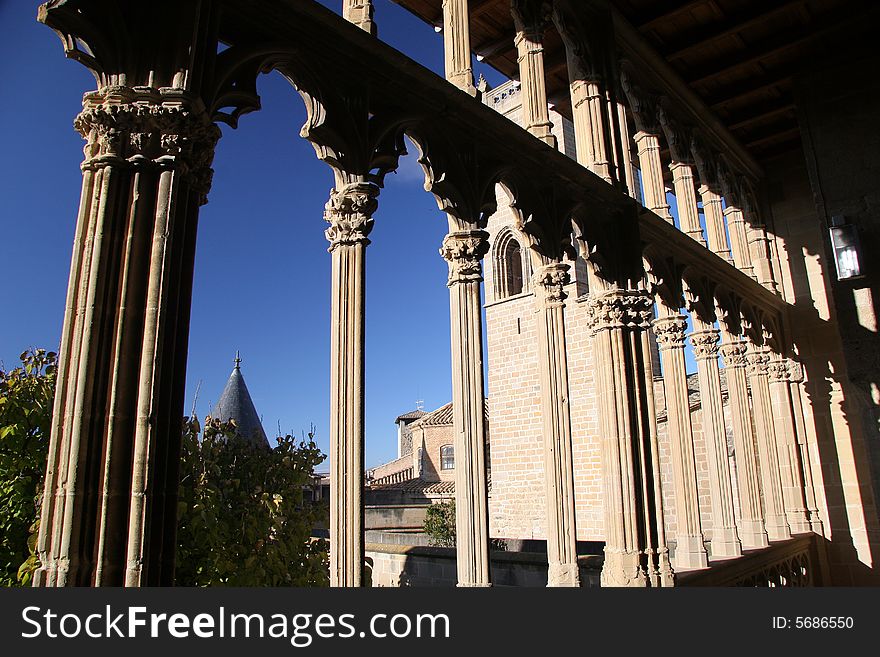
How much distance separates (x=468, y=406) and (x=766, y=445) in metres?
6.60

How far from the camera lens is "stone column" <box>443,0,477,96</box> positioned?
17.1 ft

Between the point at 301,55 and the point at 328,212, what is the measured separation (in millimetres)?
917

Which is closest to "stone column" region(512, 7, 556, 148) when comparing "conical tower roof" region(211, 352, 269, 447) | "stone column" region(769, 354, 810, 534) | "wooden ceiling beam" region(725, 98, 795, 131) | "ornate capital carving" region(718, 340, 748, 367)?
"ornate capital carving" region(718, 340, 748, 367)

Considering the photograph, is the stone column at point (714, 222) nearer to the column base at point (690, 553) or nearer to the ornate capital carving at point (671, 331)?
the ornate capital carving at point (671, 331)

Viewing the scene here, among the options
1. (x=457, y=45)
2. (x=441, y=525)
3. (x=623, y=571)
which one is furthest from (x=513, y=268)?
(x=623, y=571)

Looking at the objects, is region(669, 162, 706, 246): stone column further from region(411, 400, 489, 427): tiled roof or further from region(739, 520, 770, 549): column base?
region(411, 400, 489, 427): tiled roof

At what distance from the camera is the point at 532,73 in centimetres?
610

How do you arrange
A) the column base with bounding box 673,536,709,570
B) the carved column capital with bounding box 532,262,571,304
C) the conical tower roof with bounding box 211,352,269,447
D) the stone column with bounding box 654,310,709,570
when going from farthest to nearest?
the conical tower roof with bounding box 211,352,269,447, the stone column with bounding box 654,310,709,570, the column base with bounding box 673,536,709,570, the carved column capital with bounding box 532,262,571,304

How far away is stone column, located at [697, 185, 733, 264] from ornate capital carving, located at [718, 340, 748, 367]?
116 cm

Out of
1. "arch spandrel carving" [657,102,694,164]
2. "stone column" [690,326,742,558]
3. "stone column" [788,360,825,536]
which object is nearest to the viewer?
"stone column" [690,326,742,558]

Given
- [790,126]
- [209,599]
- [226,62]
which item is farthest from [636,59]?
[209,599]

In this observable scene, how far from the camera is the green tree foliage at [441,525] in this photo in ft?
43.6

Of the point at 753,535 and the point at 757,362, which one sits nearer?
the point at 753,535

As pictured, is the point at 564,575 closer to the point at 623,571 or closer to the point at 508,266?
the point at 623,571
